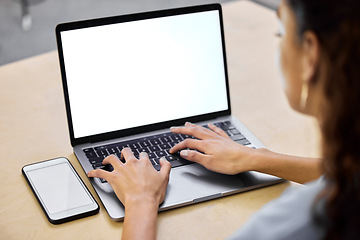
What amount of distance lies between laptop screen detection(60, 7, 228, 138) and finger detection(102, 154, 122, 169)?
119mm

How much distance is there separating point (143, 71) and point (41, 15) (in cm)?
279

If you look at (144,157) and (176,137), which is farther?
(176,137)

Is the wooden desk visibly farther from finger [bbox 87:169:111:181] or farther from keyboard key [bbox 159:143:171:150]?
keyboard key [bbox 159:143:171:150]

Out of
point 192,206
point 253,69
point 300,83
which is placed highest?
point 300,83

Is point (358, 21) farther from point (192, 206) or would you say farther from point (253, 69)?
point (253, 69)

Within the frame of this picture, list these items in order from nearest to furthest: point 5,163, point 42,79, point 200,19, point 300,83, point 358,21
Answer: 1. point 358,21
2. point 300,83
3. point 5,163
4. point 200,19
5. point 42,79

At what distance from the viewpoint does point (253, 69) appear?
1544mm

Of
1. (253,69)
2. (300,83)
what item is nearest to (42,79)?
(253,69)

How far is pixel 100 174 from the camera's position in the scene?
1032 millimetres

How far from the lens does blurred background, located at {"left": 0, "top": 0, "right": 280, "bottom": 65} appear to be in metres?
3.32

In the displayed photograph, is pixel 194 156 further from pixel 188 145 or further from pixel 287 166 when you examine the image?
pixel 287 166

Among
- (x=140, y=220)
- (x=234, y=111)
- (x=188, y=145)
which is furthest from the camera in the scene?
(x=234, y=111)

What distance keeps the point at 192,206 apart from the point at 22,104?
0.59 meters

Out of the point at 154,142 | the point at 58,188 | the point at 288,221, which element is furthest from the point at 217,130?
the point at 288,221
